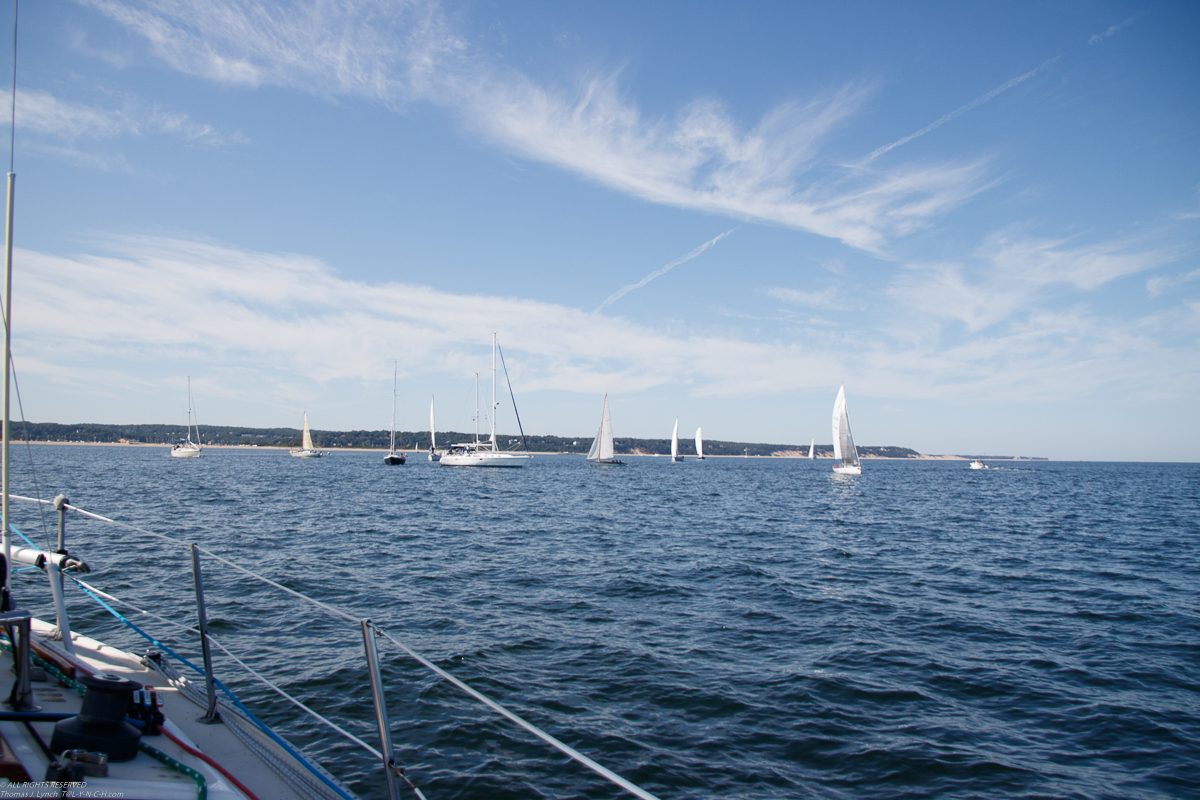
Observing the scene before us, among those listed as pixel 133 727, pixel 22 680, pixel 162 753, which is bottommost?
pixel 162 753

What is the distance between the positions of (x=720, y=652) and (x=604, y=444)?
8712cm

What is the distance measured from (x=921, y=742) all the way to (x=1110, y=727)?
2599 mm

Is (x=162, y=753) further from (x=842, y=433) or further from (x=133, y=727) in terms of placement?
(x=842, y=433)

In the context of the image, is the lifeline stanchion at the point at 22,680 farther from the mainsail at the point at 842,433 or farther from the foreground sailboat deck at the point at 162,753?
the mainsail at the point at 842,433

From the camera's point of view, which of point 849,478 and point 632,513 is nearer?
point 632,513

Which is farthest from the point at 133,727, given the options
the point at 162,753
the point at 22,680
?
the point at 22,680

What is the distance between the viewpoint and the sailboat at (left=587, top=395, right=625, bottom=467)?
301 feet

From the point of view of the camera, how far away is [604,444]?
96.7 meters

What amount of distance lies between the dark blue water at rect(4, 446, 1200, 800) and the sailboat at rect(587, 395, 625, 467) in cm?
6934

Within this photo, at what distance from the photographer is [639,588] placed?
45.1 ft

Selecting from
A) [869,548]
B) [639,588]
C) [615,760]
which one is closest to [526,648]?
[615,760]

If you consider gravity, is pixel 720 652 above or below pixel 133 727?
below

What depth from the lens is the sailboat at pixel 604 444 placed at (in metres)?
91.8

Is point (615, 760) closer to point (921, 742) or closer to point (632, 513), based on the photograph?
point (921, 742)
